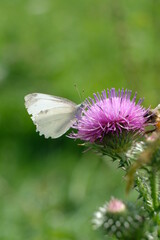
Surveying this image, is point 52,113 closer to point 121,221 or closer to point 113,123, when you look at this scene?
point 113,123

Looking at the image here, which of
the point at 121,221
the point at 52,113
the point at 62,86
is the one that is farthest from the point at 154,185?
the point at 62,86

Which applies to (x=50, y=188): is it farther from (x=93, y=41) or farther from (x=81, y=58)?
(x=93, y=41)

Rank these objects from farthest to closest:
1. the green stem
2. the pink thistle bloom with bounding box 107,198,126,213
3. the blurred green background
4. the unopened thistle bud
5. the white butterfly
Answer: the blurred green background → the white butterfly → the pink thistle bloom with bounding box 107,198,126,213 → the unopened thistle bud → the green stem

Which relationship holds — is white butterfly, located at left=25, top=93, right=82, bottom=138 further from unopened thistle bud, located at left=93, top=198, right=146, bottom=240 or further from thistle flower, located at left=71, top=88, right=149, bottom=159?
unopened thistle bud, located at left=93, top=198, right=146, bottom=240

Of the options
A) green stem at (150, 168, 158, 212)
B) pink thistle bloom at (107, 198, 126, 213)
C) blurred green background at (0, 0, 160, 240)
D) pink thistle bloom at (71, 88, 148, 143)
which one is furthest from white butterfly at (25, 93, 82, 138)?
green stem at (150, 168, 158, 212)

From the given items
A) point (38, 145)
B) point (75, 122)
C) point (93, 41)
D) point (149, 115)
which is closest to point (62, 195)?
point (38, 145)
